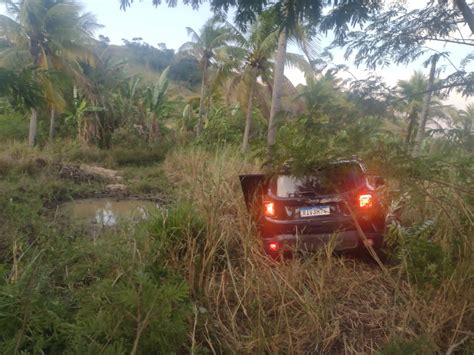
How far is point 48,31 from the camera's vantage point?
17188 millimetres

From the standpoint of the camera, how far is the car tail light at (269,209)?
457 centimetres

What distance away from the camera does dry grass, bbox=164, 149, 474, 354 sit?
3.21 metres

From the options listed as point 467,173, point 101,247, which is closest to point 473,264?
point 467,173

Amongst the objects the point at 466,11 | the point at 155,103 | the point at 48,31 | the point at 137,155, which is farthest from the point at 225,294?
the point at 155,103

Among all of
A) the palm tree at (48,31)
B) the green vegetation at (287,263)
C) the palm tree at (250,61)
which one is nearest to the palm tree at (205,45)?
the palm tree at (250,61)

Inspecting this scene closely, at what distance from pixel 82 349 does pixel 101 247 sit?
6.62 ft

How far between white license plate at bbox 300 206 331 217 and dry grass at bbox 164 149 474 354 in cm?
44

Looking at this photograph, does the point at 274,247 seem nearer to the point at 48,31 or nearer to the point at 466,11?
the point at 466,11

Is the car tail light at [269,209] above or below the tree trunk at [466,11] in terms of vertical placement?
below

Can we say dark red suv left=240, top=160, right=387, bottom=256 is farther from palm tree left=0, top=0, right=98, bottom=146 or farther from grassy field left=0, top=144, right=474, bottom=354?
palm tree left=0, top=0, right=98, bottom=146

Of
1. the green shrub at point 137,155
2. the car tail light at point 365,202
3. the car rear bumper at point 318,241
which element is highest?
the car tail light at point 365,202

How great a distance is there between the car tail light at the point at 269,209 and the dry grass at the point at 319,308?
393 millimetres

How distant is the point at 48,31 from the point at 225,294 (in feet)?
56.8

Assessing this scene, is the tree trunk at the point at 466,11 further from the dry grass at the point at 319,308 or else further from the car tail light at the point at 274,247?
the car tail light at the point at 274,247
